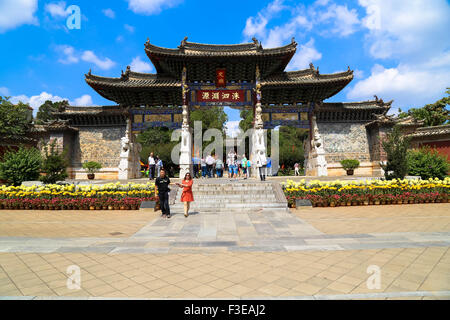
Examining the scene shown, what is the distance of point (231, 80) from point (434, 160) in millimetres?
13941

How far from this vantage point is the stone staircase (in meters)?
9.02

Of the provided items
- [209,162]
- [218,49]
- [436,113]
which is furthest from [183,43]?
[436,113]

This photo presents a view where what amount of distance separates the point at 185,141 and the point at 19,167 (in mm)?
9433

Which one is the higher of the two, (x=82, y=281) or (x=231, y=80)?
(x=231, y=80)

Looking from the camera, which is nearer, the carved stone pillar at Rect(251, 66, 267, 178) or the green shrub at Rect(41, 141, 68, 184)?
the green shrub at Rect(41, 141, 68, 184)

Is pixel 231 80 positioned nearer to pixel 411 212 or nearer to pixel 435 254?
pixel 411 212

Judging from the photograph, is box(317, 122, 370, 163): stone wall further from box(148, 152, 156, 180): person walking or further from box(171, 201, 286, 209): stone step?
box(148, 152, 156, 180): person walking

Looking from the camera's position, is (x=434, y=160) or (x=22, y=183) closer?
(x=22, y=183)

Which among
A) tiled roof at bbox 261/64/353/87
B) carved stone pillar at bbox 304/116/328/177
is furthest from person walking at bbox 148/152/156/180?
carved stone pillar at bbox 304/116/328/177

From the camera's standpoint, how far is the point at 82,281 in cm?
318

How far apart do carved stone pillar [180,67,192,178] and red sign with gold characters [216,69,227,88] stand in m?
2.43

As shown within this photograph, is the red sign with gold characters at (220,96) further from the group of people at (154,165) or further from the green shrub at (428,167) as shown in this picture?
the green shrub at (428,167)

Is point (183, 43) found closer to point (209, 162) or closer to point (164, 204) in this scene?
point (209, 162)
